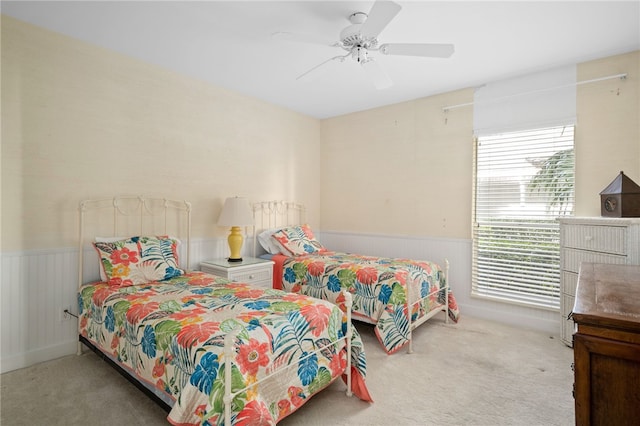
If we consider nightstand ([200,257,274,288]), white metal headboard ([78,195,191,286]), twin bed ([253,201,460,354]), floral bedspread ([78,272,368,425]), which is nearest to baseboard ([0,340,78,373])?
floral bedspread ([78,272,368,425])

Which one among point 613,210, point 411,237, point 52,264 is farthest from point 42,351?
point 613,210

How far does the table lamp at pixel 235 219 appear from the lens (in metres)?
3.63

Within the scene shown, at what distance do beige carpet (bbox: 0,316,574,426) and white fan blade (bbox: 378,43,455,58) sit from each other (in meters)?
2.40

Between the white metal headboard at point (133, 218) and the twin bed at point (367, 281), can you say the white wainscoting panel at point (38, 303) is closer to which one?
the white metal headboard at point (133, 218)

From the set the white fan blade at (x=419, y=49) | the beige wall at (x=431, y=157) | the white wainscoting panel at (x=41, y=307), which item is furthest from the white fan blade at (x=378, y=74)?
the white wainscoting panel at (x=41, y=307)

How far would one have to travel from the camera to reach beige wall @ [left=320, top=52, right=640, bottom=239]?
10.2ft

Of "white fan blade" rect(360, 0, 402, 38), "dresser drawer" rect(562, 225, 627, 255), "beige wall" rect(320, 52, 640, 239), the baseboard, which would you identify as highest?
"white fan blade" rect(360, 0, 402, 38)

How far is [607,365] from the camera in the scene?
2.89ft

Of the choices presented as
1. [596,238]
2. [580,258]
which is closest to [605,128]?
[596,238]

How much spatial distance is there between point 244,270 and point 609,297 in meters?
2.94

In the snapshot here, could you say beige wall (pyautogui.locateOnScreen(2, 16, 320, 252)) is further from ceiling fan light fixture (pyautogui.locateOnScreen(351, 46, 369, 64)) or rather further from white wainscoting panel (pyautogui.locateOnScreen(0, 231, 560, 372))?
ceiling fan light fixture (pyautogui.locateOnScreen(351, 46, 369, 64))

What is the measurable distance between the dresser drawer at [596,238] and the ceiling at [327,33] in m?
1.60

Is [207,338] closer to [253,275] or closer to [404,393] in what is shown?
[404,393]

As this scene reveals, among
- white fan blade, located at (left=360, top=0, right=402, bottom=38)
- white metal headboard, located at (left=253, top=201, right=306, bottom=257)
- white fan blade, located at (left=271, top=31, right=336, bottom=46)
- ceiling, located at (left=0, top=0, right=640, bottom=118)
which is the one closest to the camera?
white fan blade, located at (left=360, top=0, right=402, bottom=38)
